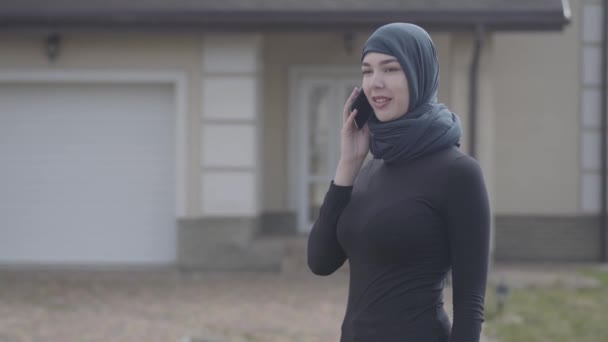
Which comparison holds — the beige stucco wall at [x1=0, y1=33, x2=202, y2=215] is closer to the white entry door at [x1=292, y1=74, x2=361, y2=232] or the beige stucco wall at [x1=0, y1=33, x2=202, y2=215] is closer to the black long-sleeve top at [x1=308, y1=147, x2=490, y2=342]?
the white entry door at [x1=292, y1=74, x2=361, y2=232]

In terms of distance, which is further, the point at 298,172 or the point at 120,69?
the point at 298,172

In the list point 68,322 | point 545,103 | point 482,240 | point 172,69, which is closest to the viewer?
point 482,240

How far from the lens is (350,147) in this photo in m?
2.84

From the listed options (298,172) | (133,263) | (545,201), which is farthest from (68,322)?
(545,201)

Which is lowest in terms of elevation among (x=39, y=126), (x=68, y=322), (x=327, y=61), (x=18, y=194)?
(x=68, y=322)

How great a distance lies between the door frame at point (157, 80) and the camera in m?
11.1

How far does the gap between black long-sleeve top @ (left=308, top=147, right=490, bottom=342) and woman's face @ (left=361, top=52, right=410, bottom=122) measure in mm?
159

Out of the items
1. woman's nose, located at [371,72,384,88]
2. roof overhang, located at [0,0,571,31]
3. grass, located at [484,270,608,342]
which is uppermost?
roof overhang, located at [0,0,571,31]

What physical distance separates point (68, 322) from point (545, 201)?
6.93 meters

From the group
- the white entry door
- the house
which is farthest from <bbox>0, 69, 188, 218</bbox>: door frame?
the white entry door

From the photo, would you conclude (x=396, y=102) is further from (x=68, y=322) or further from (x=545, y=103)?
(x=545, y=103)

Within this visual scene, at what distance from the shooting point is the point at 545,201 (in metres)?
12.5

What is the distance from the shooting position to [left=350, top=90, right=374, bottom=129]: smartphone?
284 centimetres

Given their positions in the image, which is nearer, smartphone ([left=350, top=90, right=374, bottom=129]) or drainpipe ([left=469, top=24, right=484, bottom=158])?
smartphone ([left=350, top=90, right=374, bottom=129])
